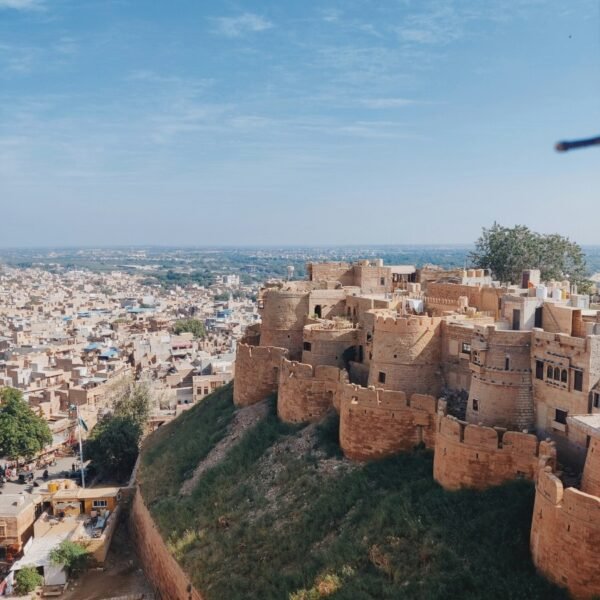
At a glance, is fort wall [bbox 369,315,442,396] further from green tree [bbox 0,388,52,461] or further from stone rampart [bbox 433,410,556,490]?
green tree [bbox 0,388,52,461]

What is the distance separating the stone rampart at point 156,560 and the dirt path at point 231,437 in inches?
82.8

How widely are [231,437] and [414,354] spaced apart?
9.84 metres

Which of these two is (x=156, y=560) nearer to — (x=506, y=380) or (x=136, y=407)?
(x=506, y=380)

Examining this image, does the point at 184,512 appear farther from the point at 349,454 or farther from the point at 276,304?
the point at 276,304

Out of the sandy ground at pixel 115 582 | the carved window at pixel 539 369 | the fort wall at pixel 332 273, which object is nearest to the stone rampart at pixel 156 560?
the sandy ground at pixel 115 582

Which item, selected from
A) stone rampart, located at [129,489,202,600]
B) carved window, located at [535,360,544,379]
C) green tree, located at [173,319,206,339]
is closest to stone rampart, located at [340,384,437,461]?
carved window, located at [535,360,544,379]

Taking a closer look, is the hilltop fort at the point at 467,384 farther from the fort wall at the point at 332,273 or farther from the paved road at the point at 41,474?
the paved road at the point at 41,474

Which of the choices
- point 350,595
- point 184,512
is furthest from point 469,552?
point 184,512

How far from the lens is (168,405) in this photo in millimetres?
50906

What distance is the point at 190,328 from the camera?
9112 centimetres

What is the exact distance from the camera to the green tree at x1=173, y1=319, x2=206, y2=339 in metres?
89.3

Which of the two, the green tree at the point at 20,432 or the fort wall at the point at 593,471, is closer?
the fort wall at the point at 593,471

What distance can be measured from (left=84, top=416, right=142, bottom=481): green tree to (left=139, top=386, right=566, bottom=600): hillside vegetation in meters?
9.22

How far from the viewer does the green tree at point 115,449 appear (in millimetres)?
37844
